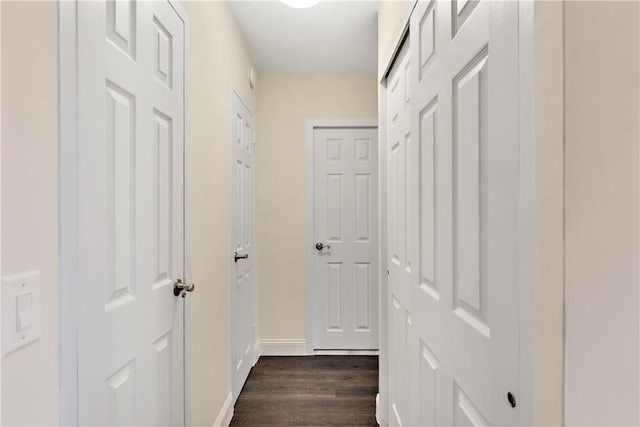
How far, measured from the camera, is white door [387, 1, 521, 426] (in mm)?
720

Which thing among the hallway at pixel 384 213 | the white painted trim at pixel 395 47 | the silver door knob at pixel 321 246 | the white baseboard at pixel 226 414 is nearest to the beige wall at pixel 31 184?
the hallway at pixel 384 213

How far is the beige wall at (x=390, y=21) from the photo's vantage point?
1.54 metres

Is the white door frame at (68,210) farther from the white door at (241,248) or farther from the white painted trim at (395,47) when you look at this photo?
the white door at (241,248)

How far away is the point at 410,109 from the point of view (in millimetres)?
1489

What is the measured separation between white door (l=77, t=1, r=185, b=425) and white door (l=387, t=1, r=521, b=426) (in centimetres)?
91

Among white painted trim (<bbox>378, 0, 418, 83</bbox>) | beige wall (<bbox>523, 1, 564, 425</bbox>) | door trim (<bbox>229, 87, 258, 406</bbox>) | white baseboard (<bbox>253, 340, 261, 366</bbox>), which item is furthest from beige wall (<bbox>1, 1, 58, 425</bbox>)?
white baseboard (<bbox>253, 340, 261, 366</bbox>)

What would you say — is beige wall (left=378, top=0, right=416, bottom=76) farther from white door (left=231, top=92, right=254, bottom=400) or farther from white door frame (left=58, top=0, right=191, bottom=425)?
white door frame (left=58, top=0, right=191, bottom=425)

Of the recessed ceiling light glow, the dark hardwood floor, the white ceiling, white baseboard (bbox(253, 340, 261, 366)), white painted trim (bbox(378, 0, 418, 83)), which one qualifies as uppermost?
the white ceiling

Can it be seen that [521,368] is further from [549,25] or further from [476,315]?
[549,25]

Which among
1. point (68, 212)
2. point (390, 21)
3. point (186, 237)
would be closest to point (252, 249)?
point (186, 237)

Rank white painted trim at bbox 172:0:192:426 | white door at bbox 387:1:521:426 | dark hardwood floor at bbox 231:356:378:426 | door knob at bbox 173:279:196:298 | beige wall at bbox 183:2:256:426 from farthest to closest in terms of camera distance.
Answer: dark hardwood floor at bbox 231:356:378:426, beige wall at bbox 183:2:256:426, white painted trim at bbox 172:0:192:426, door knob at bbox 173:279:196:298, white door at bbox 387:1:521:426

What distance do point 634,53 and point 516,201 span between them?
28 cm

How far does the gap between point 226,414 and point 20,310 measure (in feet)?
5.91

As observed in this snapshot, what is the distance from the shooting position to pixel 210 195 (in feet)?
6.20
